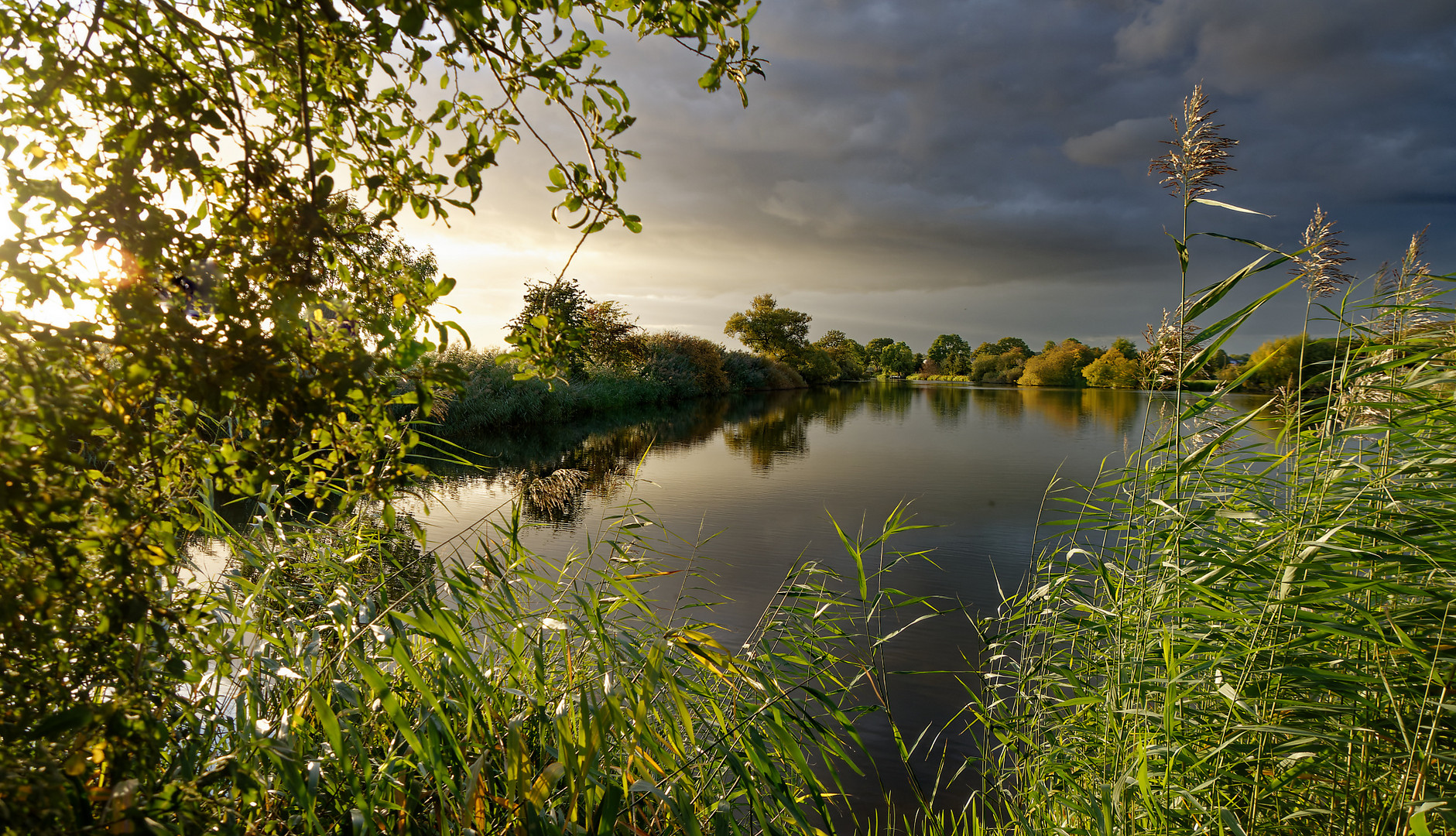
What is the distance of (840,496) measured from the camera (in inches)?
315

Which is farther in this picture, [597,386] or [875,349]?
[875,349]

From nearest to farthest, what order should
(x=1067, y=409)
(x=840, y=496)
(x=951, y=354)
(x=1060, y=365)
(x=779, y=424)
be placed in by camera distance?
(x=840, y=496)
(x=779, y=424)
(x=1067, y=409)
(x=1060, y=365)
(x=951, y=354)

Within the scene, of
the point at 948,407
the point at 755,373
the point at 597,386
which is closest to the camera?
the point at 597,386

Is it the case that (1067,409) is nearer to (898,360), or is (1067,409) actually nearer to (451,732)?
(451,732)

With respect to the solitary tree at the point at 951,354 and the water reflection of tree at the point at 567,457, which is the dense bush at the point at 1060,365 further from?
the water reflection of tree at the point at 567,457

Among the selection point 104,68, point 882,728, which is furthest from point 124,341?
point 882,728

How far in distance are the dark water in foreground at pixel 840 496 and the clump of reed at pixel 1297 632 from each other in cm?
48

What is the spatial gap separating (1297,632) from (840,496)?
6.24m

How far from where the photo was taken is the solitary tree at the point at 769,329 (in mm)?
45094

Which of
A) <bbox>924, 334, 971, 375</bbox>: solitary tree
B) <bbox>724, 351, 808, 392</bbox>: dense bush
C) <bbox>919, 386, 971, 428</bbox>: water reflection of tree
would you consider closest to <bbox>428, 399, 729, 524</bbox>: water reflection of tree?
<bbox>919, 386, 971, 428</bbox>: water reflection of tree

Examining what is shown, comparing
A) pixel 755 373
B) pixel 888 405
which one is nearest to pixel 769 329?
pixel 755 373

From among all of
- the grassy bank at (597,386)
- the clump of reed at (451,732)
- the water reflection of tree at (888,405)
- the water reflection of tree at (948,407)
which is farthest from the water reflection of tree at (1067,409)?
the clump of reed at (451,732)

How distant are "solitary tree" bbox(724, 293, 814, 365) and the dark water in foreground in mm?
27944

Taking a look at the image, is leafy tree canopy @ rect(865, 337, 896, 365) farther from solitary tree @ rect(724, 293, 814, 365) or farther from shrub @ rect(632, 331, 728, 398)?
shrub @ rect(632, 331, 728, 398)
